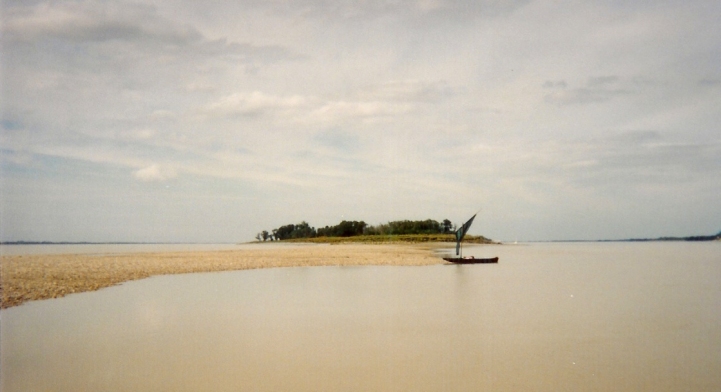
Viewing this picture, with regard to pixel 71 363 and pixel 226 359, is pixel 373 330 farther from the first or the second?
pixel 71 363

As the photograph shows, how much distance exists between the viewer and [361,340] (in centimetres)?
1342

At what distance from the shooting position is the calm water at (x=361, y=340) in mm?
10023

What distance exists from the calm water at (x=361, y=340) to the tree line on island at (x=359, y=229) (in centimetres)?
11734

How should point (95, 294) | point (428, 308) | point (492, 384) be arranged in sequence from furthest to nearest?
point (95, 294)
point (428, 308)
point (492, 384)

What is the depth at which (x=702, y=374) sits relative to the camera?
10547 millimetres

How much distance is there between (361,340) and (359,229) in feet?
467

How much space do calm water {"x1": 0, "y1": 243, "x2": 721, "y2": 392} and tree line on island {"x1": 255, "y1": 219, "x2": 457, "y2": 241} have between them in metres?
117

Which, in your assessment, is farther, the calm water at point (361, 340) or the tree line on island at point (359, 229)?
the tree line on island at point (359, 229)

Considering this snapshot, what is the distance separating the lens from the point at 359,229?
511 ft

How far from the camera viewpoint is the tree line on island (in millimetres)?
Result: 141875

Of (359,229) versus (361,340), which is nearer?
(361,340)

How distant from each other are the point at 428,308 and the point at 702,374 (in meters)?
9.64

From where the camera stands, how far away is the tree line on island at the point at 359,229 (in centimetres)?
14188

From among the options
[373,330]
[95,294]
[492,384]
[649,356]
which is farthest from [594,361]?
[95,294]
